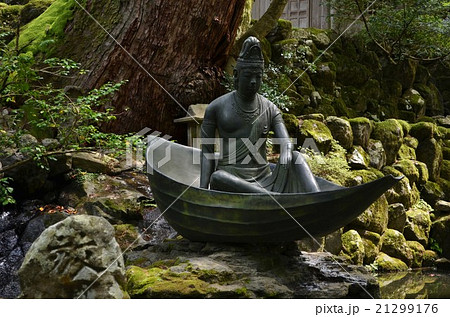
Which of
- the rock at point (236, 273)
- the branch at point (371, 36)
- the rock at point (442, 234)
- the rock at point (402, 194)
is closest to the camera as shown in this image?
the rock at point (236, 273)

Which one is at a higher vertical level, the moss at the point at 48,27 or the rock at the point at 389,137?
the moss at the point at 48,27

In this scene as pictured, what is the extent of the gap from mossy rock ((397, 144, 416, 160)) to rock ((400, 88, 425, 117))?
7.94 feet

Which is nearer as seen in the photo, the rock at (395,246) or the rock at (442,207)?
the rock at (395,246)

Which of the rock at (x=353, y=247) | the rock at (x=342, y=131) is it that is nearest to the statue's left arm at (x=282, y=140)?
the rock at (x=353, y=247)

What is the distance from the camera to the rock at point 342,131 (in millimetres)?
8922

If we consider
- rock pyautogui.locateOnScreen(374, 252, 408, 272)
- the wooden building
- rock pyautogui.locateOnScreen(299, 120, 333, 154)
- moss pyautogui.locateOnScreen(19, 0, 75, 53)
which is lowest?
rock pyautogui.locateOnScreen(374, 252, 408, 272)

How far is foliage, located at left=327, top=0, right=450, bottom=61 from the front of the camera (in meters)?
10.7

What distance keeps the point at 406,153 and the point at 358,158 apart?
1.74 metres

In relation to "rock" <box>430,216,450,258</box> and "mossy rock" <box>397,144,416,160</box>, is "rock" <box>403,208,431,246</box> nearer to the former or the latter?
"rock" <box>430,216,450,258</box>

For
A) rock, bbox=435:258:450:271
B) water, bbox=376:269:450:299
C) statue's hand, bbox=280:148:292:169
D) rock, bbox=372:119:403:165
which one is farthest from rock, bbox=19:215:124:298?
rock, bbox=372:119:403:165

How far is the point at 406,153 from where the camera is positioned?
32.9 feet

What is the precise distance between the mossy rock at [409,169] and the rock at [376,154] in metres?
0.35

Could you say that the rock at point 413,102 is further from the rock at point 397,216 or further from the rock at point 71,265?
the rock at point 71,265

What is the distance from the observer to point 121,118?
9.03 m
